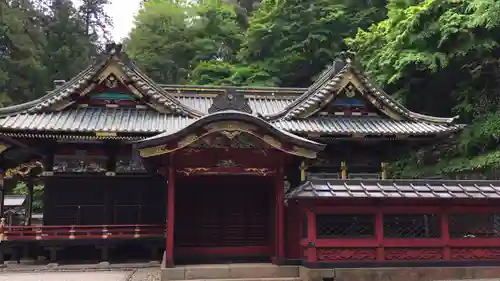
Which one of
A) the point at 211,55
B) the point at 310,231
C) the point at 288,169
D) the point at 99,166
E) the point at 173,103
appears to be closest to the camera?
the point at 310,231

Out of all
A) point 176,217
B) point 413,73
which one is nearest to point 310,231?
point 176,217

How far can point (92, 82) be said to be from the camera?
54.1 ft

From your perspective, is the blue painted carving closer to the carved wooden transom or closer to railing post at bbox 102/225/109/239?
railing post at bbox 102/225/109/239

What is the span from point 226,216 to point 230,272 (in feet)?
8.16

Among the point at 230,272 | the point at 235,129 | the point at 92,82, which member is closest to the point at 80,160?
the point at 92,82

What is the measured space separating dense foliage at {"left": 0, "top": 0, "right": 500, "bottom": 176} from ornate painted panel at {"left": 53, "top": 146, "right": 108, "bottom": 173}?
15684 millimetres

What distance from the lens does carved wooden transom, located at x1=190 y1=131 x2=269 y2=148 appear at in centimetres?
1150

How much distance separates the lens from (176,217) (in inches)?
518

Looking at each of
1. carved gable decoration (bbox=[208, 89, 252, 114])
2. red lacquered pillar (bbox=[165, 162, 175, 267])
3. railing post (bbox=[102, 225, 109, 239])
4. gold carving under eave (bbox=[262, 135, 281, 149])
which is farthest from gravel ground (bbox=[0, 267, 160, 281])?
carved gable decoration (bbox=[208, 89, 252, 114])

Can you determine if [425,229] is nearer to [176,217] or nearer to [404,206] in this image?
[404,206]

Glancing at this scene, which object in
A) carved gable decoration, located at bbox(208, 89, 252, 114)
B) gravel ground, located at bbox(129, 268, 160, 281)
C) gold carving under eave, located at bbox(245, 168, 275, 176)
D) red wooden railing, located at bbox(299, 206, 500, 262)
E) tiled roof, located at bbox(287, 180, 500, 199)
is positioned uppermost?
carved gable decoration, located at bbox(208, 89, 252, 114)

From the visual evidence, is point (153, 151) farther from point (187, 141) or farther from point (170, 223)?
point (170, 223)

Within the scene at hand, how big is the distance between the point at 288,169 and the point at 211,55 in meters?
27.4

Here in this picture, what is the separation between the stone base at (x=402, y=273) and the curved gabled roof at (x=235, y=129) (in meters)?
3.03
